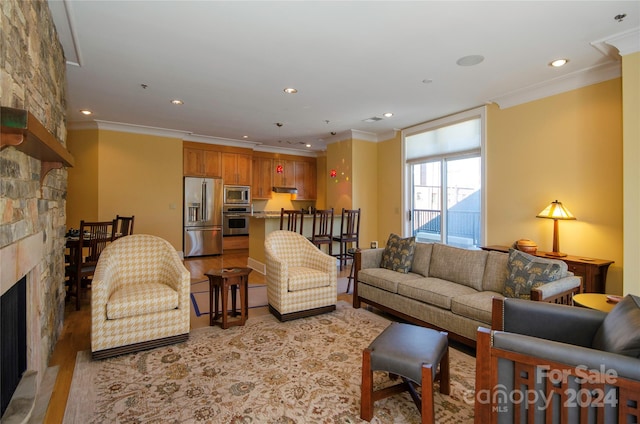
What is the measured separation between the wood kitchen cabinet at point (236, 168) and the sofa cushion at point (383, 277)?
4935 mm

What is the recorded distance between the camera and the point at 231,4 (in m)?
2.40

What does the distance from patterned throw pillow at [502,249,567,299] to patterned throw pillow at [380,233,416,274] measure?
1.09m

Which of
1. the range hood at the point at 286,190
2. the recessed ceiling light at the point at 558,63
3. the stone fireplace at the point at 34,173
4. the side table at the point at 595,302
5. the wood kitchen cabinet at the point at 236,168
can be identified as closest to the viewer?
the stone fireplace at the point at 34,173

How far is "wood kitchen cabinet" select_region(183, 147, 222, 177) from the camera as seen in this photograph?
7143 millimetres

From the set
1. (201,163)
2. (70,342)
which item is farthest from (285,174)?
(70,342)

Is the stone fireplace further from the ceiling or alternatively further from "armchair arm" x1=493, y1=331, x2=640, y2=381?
"armchair arm" x1=493, y1=331, x2=640, y2=381

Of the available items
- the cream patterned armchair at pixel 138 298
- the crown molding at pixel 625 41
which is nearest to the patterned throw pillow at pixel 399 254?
the cream patterned armchair at pixel 138 298

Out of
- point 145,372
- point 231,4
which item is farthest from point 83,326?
point 231,4

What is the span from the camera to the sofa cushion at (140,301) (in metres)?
2.60

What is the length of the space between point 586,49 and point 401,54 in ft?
5.82

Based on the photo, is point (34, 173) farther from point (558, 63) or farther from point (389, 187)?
point (389, 187)

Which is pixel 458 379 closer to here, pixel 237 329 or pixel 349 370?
pixel 349 370

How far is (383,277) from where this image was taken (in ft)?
11.6

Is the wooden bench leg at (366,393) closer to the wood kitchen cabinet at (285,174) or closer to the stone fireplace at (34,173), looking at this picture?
the stone fireplace at (34,173)
